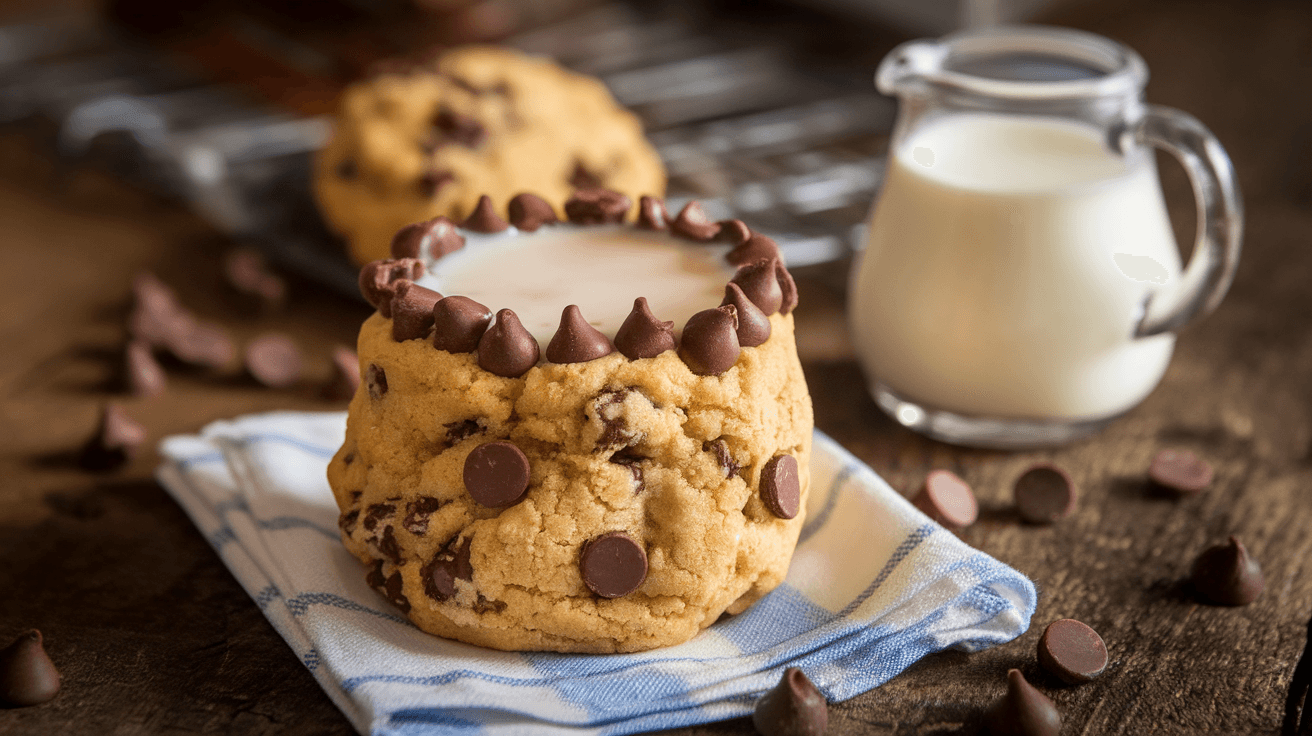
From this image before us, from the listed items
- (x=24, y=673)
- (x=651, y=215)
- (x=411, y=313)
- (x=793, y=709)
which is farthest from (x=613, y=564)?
(x=24, y=673)

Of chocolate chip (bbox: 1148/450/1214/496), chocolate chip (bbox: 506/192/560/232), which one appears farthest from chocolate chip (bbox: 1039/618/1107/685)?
chocolate chip (bbox: 506/192/560/232)

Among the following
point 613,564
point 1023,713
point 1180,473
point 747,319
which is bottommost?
point 1180,473

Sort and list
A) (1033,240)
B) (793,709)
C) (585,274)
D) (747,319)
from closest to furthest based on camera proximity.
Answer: (793,709) → (747,319) → (585,274) → (1033,240)

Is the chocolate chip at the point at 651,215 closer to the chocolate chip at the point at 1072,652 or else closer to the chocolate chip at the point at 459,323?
the chocolate chip at the point at 459,323

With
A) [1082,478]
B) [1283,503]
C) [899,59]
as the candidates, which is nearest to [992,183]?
[899,59]

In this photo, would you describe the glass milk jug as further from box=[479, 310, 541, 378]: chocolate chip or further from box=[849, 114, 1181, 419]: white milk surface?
box=[479, 310, 541, 378]: chocolate chip

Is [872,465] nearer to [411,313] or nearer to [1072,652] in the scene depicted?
[1072,652]

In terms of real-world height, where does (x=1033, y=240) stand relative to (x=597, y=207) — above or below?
below
